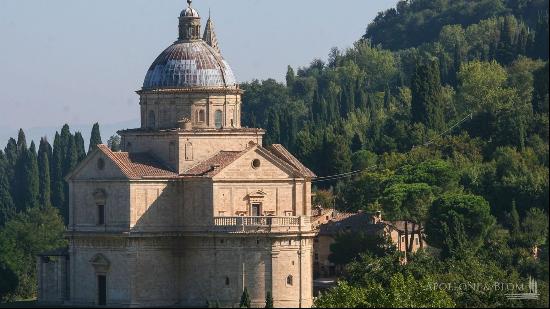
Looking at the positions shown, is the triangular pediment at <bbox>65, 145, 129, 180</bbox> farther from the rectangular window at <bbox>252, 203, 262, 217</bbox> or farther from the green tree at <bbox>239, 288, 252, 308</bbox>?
the green tree at <bbox>239, 288, 252, 308</bbox>

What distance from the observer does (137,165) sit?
3255 inches

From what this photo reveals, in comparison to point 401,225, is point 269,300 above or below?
below

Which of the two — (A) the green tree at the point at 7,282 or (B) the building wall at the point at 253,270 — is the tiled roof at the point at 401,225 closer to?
(B) the building wall at the point at 253,270

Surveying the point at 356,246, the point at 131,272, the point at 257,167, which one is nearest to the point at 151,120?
the point at 257,167

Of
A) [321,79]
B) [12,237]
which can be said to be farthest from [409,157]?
[321,79]

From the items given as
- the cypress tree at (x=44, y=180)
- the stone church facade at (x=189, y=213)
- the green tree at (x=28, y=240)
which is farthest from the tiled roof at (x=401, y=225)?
the cypress tree at (x=44, y=180)

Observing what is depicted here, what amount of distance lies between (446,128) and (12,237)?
24.3 metres

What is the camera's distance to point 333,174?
364 ft

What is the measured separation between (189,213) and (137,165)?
271cm

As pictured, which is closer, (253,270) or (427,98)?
(253,270)

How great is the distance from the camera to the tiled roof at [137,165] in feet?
268

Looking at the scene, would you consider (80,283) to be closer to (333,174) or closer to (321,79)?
(333,174)

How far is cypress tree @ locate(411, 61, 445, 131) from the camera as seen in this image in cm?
11344

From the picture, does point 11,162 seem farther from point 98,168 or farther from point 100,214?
point 100,214
